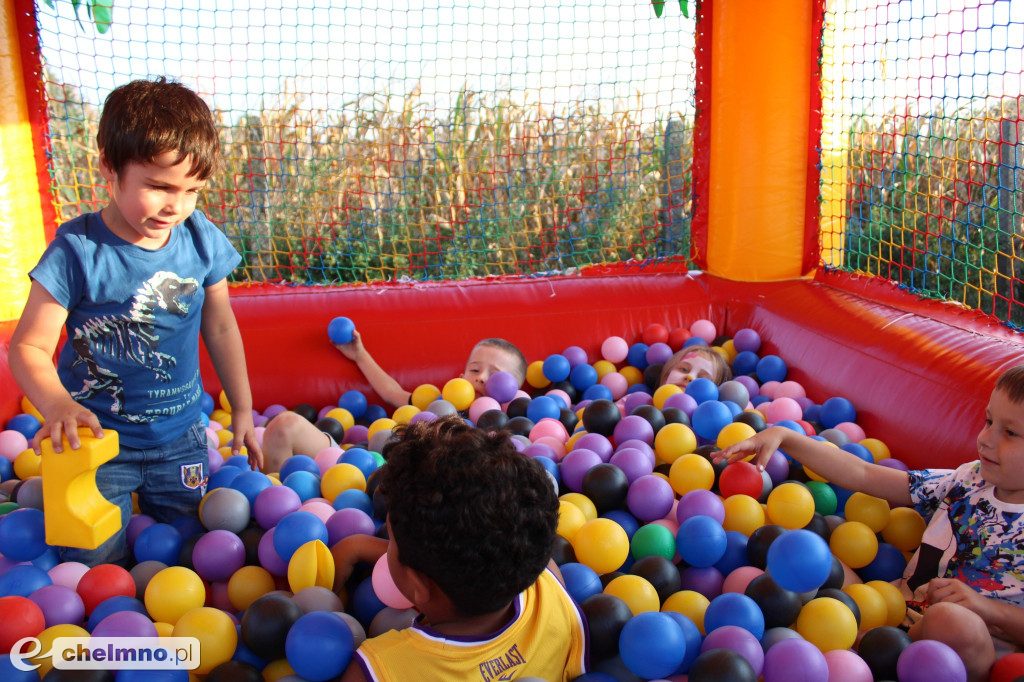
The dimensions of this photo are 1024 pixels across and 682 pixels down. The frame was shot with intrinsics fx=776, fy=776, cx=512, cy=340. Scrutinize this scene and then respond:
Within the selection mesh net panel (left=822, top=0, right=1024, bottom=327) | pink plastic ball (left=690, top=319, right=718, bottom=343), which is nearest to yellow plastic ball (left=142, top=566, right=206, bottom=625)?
pink plastic ball (left=690, top=319, right=718, bottom=343)

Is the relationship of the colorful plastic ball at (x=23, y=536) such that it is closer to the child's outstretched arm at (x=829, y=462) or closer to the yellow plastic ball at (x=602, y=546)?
the yellow plastic ball at (x=602, y=546)

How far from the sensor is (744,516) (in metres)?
1.72

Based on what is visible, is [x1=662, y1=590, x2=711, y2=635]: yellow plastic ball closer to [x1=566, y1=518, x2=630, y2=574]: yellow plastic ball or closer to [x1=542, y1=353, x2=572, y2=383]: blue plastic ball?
[x1=566, y1=518, x2=630, y2=574]: yellow plastic ball

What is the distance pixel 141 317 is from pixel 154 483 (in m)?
0.40

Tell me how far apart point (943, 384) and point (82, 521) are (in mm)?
Answer: 2025

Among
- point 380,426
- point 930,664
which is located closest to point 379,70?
point 380,426

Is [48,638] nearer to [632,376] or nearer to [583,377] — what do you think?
[583,377]

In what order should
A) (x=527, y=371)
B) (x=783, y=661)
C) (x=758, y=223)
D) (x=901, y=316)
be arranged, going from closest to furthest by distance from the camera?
(x=783, y=661)
(x=901, y=316)
(x=527, y=371)
(x=758, y=223)

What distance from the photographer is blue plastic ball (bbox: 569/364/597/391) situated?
274cm

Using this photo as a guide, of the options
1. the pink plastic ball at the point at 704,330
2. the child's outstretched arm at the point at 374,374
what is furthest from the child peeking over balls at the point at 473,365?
the pink plastic ball at the point at 704,330

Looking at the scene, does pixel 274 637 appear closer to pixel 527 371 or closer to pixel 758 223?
pixel 527 371

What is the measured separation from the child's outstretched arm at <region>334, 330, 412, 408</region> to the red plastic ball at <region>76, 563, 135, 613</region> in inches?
48.9

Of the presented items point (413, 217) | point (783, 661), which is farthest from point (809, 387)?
point (413, 217)

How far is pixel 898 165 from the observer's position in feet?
13.0
